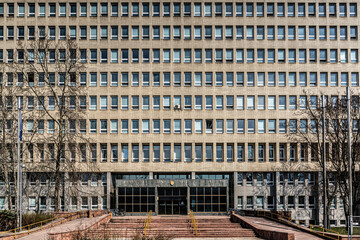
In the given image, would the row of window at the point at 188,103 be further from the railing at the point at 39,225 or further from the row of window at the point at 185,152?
the railing at the point at 39,225

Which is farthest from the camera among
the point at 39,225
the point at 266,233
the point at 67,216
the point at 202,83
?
the point at 202,83

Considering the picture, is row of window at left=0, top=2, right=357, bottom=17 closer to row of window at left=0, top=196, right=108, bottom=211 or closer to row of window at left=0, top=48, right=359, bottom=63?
row of window at left=0, top=48, right=359, bottom=63

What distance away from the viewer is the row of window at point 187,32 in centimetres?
5319

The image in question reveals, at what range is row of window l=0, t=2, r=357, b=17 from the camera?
2103 inches

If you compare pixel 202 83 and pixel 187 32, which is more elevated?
pixel 187 32

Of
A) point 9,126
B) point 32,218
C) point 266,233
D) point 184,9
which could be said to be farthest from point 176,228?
point 184,9

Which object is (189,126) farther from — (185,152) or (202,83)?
(202,83)

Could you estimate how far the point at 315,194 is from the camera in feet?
171

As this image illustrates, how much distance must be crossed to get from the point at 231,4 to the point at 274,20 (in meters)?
5.35

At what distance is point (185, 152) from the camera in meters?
52.5

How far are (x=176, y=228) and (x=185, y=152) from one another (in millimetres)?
17571

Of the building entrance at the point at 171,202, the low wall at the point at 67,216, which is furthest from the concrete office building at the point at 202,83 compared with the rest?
the low wall at the point at 67,216

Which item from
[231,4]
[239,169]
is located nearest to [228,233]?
[239,169]

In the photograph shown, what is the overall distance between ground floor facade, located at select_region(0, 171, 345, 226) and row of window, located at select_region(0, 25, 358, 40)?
52.0 ft
